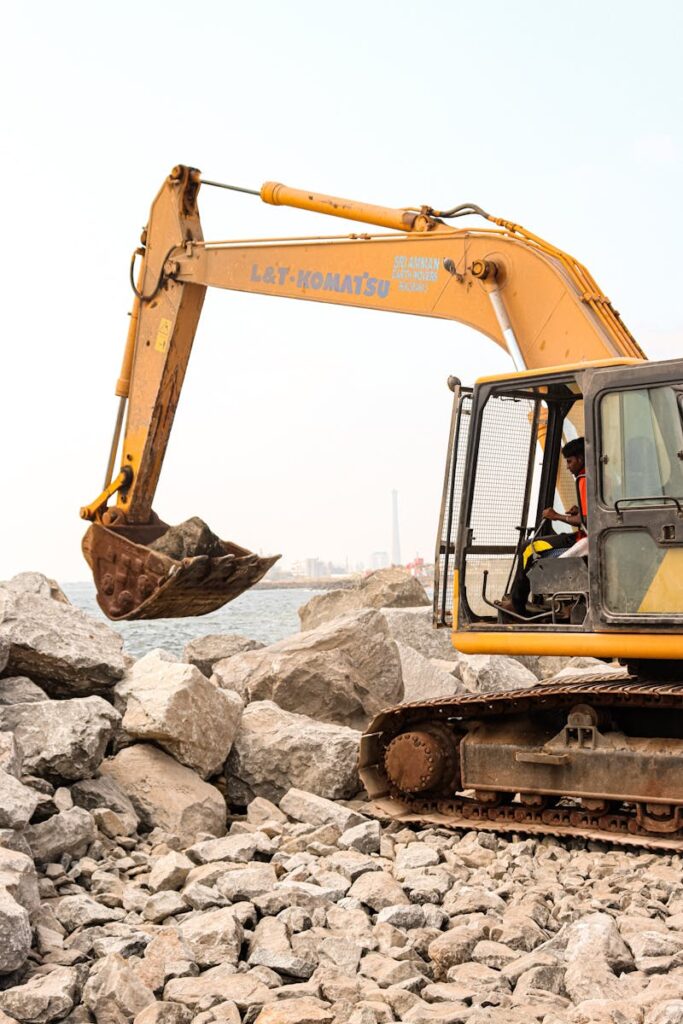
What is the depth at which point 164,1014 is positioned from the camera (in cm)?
387

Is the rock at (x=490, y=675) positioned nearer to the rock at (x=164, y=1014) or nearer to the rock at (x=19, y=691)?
the rock at (x=19, y=691)

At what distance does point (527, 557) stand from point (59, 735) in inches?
116

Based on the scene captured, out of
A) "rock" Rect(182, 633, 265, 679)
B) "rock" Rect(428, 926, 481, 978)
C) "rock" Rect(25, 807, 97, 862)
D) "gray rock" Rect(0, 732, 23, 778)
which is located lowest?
"rock" Rect(428, 926, 481, 978)

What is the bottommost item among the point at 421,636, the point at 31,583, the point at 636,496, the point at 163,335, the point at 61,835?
the point at 61,835

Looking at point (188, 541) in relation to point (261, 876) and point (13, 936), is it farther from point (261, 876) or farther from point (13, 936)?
point (13, 936)

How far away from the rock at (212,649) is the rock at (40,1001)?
698 cm

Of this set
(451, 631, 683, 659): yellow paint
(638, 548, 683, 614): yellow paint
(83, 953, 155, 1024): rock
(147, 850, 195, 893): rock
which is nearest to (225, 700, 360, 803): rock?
(451, 631, 683, 659): yellow paint

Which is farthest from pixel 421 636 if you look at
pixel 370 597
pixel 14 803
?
pixel 14 803

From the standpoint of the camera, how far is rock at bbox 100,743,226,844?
6.73m

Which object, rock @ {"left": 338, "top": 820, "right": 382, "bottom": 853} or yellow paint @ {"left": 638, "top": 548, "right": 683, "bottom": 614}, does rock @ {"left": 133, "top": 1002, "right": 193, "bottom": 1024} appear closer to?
rock @ {"left": 338, "top": 820, "right": 382, "bottom": 853}

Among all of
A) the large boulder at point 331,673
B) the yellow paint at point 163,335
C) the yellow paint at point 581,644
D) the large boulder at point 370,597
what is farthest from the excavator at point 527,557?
the large boulder at point 370,597

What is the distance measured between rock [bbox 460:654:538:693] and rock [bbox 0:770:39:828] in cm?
519

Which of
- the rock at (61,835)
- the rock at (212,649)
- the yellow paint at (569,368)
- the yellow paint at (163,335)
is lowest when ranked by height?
the rock at (61,835)

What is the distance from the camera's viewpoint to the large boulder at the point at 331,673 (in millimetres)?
8891
